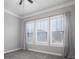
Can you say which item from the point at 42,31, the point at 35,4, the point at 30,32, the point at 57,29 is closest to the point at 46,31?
the point at 42,31

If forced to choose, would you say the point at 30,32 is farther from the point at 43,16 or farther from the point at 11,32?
the point at 43,16

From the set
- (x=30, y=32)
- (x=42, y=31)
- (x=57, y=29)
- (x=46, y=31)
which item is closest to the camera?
(x=57, y=29)

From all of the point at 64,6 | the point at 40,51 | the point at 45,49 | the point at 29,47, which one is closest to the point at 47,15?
the point at 64,6

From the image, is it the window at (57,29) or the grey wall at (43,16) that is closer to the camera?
the grey wall at (43,16)

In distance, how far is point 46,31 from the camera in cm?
359

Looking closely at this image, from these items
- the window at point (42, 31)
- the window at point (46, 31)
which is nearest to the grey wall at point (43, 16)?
the window at point (46, 31)

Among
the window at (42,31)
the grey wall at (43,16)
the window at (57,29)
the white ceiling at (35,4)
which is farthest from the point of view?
the window at (42,31)

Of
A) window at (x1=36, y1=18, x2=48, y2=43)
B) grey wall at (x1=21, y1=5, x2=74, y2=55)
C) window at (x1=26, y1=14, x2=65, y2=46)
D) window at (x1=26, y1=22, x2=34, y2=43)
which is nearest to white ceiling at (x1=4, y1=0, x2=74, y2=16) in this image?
grey wall at (x1=21, y1=5, x2=74, y2=55)

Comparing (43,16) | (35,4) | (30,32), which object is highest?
(35,4)

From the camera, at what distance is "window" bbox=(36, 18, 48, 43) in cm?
362

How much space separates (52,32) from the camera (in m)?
3.37

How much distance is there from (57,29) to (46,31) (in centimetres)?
70

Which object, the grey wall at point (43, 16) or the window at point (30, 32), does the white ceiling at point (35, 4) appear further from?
the window at point (30, 32)

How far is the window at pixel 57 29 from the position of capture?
3.09 metres
